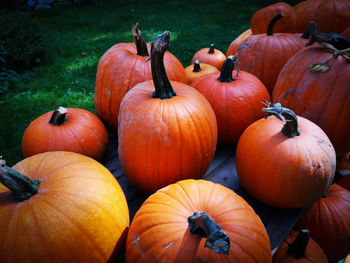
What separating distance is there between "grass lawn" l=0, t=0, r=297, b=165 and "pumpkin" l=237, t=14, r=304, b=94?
251 centimetres

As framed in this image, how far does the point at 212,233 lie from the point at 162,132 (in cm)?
62

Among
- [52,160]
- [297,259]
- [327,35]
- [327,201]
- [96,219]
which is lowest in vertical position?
[297,259]

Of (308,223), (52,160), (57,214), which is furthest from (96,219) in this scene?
(308,223)

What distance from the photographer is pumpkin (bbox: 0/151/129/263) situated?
901 mm

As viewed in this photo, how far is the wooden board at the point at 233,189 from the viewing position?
1351mm

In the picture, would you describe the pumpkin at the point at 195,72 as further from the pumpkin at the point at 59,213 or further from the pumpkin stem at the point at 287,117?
the pumpkin at the point at 59,213

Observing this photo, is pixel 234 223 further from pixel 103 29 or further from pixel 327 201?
pixel 103 29

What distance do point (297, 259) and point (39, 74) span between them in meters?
5.04

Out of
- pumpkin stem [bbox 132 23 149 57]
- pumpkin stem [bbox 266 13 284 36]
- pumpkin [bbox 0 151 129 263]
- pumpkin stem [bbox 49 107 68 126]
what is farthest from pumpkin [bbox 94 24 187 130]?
pumpkin stem [bbox 266 13 284 36]

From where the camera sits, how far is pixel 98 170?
1.19 meters

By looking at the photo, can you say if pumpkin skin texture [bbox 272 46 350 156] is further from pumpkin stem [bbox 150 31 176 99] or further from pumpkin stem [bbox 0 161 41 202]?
pumpkin stem [bbox 0 161 41 202]

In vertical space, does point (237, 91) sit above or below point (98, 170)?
above

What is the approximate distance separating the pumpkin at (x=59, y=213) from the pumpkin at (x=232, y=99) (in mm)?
945

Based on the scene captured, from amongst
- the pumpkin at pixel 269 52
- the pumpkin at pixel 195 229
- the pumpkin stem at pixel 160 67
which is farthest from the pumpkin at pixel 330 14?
the pumpkin at pixel 195 229
